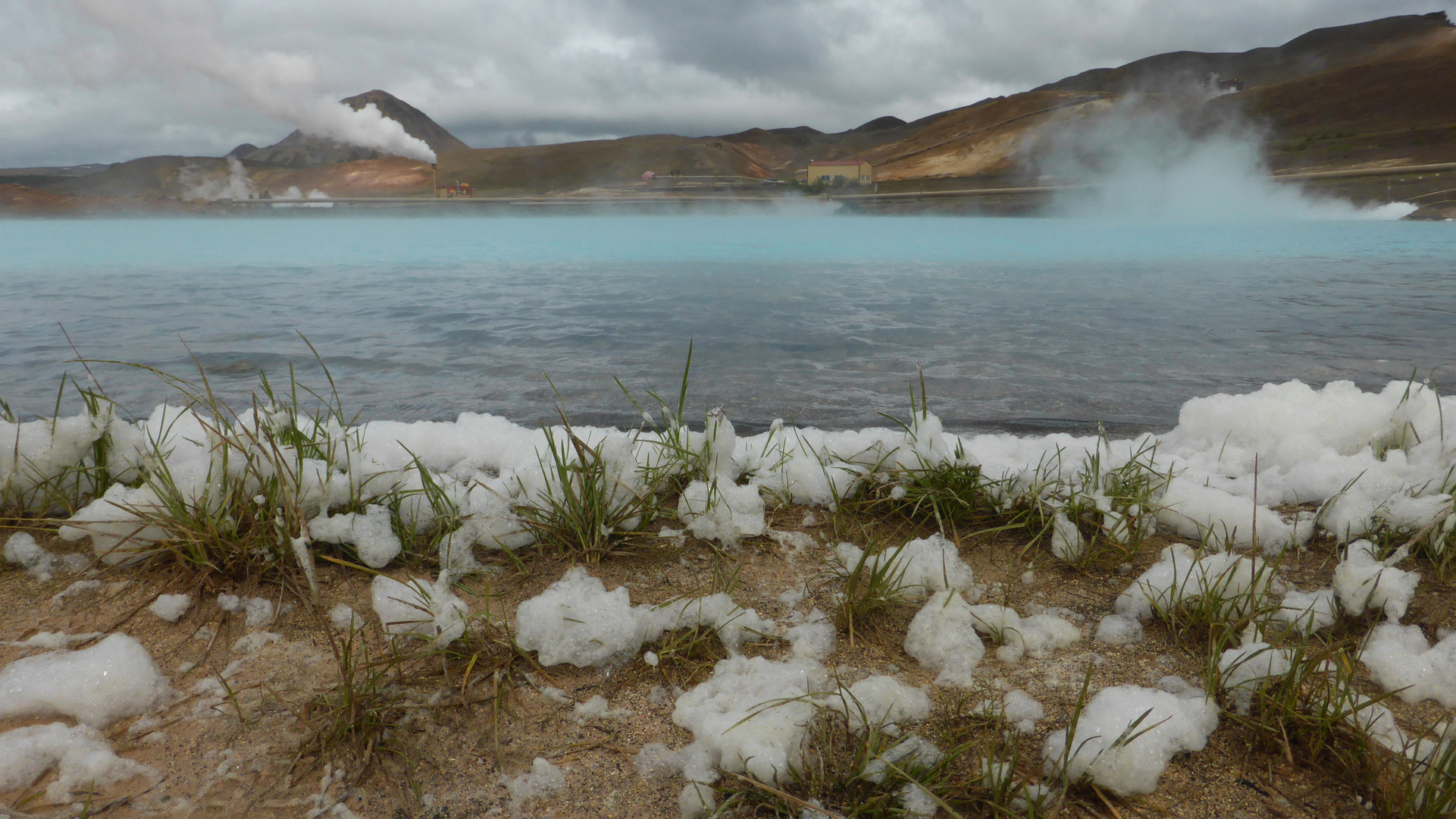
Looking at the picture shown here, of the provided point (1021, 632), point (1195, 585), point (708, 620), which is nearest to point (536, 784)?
point (708, 620)

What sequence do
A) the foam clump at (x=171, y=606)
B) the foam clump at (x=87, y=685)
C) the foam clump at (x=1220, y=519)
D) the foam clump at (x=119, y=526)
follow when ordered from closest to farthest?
the foam clump at (x=87, y=685)
the foam clump at (x=171, y=606)
the foam clump at (x=119, y=526)
the foam clump at (x=1220, y=519)

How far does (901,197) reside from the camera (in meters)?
42.5

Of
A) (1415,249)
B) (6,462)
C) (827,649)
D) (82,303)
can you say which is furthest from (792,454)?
(1415,249)

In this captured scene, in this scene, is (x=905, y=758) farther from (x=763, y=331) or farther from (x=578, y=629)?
(x=763, y=331)

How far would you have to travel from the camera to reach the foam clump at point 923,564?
5.27 ft

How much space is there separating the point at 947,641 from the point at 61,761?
4.95 ft

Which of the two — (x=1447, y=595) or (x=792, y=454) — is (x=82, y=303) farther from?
(x=1447, y=595)

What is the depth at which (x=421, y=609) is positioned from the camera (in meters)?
1.43

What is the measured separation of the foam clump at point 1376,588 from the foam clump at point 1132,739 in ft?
1.73

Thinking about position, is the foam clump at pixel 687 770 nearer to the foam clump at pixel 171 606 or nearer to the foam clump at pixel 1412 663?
the foam clump at pixel 171 606

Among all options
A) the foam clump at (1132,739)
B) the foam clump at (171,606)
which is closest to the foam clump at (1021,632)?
the foam clump at (1132,739)

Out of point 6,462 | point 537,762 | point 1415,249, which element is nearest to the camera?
point 537,762

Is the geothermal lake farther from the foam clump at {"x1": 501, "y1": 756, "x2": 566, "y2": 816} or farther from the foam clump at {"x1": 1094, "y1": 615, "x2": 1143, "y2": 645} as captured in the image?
the foam clump at {"x1": 501, "y1": 756, "x2": 566, "y2": 816}

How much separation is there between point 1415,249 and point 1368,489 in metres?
16.9
